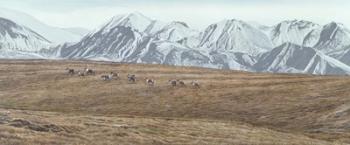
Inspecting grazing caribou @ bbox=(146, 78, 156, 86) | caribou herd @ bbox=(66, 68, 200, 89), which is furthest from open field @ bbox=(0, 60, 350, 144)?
caribou herd @ bbox=(66, 68, 200, 89)

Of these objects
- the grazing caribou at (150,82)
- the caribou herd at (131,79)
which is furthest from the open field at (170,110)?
the caribou herd at (131,79)

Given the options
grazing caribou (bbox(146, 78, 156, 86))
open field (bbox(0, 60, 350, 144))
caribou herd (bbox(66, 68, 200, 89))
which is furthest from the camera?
grazing caribou (bbox(146, 78, 156, 86))

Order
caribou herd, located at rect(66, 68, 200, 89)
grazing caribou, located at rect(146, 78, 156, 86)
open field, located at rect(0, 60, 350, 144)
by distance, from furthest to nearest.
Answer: grazing caribou, located at rect(146, 78, 156, 86)
caribou herd, located at rect(66, 68, 200, 89)
open field, located at rect(0, 60, 350, 144)

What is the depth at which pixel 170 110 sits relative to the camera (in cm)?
10344

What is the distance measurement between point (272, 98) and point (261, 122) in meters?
20.3

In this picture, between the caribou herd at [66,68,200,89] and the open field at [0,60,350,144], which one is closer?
the open field at [0,60,350,144]

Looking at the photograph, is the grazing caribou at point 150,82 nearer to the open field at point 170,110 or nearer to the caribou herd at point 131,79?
the caribou herd at point 131,79

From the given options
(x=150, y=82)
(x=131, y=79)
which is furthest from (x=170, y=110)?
(x=131, y=79)

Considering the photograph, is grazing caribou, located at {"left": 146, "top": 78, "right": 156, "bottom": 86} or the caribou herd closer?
the caribou herd

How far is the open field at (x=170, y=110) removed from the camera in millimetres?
57281

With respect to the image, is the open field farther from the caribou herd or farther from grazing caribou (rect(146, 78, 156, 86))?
the caribou herd

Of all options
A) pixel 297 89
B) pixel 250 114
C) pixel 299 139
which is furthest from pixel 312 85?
pixel 299 139

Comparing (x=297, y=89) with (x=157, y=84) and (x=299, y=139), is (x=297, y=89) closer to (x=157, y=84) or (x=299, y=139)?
(x=157, y=84)

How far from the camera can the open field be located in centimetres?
5728
